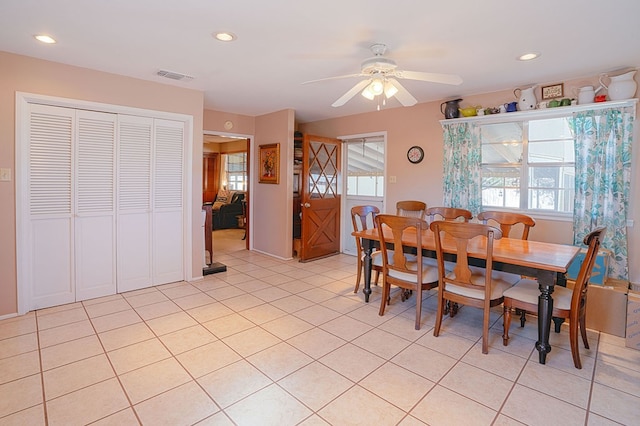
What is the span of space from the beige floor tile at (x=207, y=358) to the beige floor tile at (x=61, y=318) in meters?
1.40

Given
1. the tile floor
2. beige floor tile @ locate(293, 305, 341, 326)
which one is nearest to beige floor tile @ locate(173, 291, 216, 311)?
the tile floor

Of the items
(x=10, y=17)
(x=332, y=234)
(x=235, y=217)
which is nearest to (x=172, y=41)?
(x=10, y=17)

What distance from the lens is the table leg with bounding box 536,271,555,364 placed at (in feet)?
8.09

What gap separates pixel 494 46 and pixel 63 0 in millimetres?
3245

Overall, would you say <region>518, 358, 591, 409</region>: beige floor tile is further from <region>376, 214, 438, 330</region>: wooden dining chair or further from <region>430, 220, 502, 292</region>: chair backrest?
<region>376, 214, 438, 330</region>: wooden dining chair

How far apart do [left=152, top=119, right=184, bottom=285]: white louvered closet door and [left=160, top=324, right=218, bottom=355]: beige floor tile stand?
1509mm

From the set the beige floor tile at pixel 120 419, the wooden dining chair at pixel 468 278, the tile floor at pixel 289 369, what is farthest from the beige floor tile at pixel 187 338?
the wooden dining chair at pixel 468 278

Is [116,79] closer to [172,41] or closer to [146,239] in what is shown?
[172,41]

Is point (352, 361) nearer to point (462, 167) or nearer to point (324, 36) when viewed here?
point (324, 36)

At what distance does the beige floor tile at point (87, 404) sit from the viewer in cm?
188

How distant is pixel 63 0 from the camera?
2.20 metres

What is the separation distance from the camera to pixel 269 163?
5.81 metres

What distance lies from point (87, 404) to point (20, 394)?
0.48 m

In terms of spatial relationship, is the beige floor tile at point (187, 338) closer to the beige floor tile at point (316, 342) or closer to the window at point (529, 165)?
the beige floor tile at point (316, 342)
